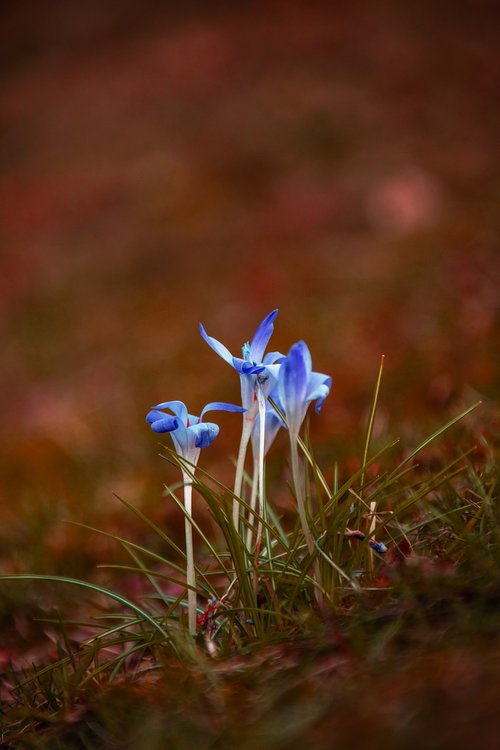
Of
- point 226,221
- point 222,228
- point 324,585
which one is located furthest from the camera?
point 226,221

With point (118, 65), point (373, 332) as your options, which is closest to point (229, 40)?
point (118, 65)

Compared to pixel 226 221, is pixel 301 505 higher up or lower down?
lower down

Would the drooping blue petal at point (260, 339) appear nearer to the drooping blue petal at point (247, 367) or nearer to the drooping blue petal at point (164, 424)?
the drooping blue petal at point (247, 367)

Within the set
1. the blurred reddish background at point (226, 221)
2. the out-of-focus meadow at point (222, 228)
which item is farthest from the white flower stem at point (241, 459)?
the blurred reddish background at point (226, 221)

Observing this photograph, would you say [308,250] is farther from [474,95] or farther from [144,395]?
[474,95]

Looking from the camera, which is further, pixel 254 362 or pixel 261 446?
pixel 261 446

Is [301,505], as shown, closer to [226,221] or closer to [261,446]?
[261,446]

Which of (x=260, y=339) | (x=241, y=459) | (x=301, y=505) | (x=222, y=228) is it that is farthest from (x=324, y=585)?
(x=222, y=228)
